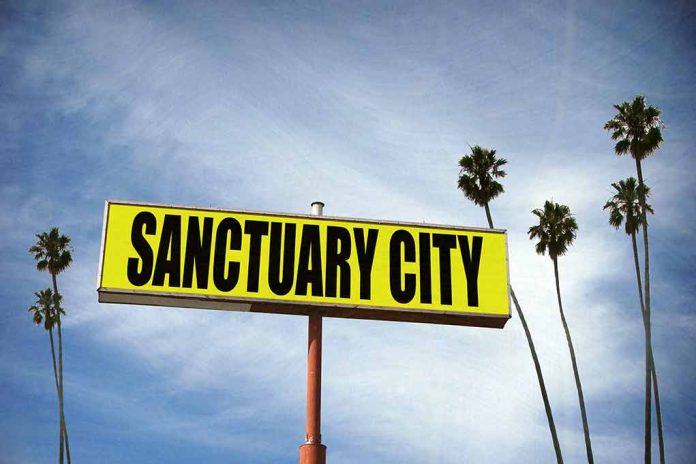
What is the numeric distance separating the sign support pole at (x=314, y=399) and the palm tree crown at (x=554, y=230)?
35.4m

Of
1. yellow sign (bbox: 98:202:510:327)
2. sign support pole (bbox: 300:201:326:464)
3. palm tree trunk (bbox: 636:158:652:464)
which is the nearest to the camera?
sign support pole (bbox: 300:201:326:464)

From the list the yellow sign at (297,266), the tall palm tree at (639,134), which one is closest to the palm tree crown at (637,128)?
the tall palm tree at (639,134)

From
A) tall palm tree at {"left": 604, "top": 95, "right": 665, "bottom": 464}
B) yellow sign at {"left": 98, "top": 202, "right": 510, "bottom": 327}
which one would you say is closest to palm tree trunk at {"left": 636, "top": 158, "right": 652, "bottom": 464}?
tall palm tree at {"left": 604, "top": 95, "right": 665, "bottom": 464}

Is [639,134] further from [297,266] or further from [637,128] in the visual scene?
[297,266]

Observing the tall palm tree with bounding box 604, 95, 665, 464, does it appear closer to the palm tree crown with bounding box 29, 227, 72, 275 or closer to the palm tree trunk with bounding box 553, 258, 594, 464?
the palm tree trunk with bounding box 553, 258, 594, 464

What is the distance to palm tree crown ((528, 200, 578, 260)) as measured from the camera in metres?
42.4

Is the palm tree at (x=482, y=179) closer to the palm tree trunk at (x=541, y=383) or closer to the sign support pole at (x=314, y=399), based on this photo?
the palm tree trunk at (x=541, y=383)

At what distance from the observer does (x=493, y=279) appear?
384 inches

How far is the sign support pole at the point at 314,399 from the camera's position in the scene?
328 inches

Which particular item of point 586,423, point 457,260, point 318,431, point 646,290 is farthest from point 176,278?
point 646,290

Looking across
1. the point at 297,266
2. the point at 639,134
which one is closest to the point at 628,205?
the point at 639,134

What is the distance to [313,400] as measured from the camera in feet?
28.3

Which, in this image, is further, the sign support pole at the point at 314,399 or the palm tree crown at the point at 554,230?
the palm tree crown at the point at 554,230

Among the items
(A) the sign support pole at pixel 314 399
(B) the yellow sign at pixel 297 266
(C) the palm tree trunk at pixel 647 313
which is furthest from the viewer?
(C) the palm tree trunk at pixel 647 313
